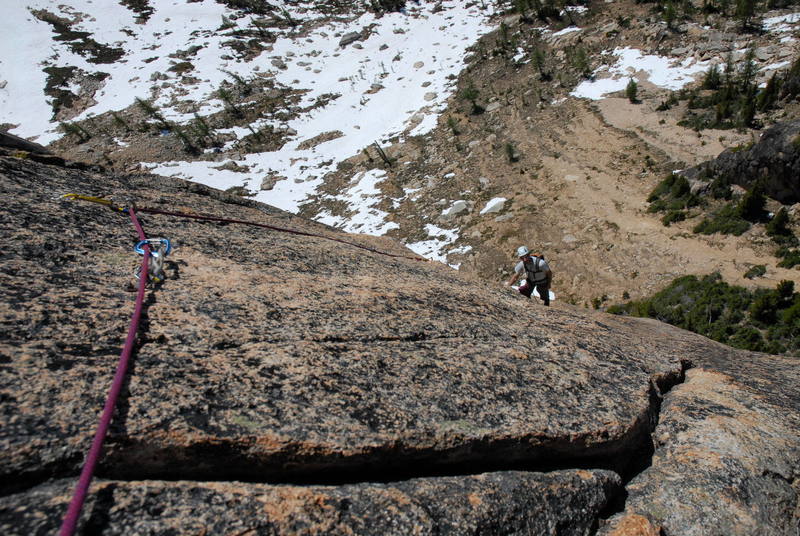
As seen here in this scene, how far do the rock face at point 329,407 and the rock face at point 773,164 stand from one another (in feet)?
44.2

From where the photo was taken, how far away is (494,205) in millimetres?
20609

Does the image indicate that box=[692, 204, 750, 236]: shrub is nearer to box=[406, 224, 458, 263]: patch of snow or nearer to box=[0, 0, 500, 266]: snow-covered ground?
box=[406, 224, 458, 263]: patch of snow

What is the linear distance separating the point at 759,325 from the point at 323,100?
1435 inches

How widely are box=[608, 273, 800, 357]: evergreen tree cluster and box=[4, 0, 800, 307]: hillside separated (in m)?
1.00

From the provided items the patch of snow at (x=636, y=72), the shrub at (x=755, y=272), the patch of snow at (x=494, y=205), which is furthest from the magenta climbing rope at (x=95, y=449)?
the patch of snow at (x=636, y=72)

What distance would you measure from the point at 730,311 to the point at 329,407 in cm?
1381

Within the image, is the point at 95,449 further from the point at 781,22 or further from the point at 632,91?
the point at 781,22

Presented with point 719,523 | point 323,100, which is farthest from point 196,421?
point 323,100

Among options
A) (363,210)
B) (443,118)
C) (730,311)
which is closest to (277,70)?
(443,118)

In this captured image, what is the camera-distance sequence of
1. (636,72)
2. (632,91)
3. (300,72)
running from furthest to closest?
(300,72), (636,72), (632,91)

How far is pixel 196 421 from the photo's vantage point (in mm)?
2576

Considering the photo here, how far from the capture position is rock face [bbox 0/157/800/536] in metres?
2.33

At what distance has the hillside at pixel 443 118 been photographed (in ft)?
58.3

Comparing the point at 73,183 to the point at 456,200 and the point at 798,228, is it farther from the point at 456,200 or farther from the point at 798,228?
the point at 798,228
